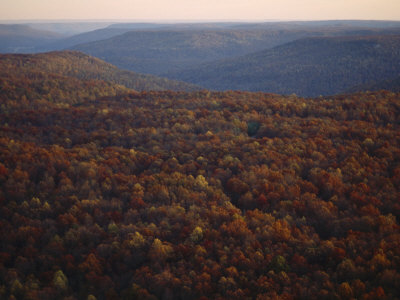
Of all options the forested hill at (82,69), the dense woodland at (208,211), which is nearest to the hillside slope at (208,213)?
the dense woodland at (208,211)

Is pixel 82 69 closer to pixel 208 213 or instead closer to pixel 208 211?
pixel 208 211

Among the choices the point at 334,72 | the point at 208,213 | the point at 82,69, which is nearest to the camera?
the point at 208,213

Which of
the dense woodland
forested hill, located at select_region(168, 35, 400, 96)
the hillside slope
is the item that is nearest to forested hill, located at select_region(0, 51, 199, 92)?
forested hill, located at select_region(168, 35, 400, 96)

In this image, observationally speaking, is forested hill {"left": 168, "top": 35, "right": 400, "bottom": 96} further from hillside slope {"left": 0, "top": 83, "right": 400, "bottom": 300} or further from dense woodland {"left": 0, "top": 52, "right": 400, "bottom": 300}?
hillside slope {"left": 0, "top": 83, "right": 400, "bottom": 300}

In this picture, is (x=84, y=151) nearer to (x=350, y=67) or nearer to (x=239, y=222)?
(x=239, y=222)

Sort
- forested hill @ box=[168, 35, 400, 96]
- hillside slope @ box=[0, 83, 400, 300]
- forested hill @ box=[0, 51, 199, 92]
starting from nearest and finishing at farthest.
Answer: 1. hillside slope @ box=[0, 83, 400, 300]
2. forested hill @ box=[0, 51, 199, 92]
3. forested hill @ box=[168, 35, 400, 96]

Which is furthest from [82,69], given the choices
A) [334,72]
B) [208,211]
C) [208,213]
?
[334,72]

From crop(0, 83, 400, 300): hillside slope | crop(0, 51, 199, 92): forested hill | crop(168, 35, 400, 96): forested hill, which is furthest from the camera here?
crop(168, 35, 400, 96): forested hill
